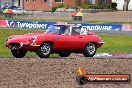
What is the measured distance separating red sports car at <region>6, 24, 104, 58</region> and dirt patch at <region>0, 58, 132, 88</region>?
109 centimetres

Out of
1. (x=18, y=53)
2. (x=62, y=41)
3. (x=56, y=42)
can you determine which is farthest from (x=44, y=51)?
(x=18, y=53)

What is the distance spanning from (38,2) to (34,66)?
81.1 m

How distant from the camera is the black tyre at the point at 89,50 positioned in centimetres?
2155

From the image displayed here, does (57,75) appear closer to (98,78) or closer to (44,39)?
(44,39)

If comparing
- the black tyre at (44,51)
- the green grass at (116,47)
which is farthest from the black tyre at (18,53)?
the green grass at (116,47)

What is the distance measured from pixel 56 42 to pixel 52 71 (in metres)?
4.66

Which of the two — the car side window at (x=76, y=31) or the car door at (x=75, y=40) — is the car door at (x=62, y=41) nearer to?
the car door at (x=75, y=40)

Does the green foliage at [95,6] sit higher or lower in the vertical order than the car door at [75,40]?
lower

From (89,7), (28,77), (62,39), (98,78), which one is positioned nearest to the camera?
(98,78)

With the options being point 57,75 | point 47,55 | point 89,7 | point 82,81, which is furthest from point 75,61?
point 89,7

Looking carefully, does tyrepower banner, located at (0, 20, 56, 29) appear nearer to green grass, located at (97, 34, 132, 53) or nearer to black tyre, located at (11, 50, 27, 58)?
green grass, located at (97, 34, 132, 53)

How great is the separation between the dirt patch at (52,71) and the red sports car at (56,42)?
1086 mm

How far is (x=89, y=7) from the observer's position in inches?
3757

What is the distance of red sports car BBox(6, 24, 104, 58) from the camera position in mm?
19719
